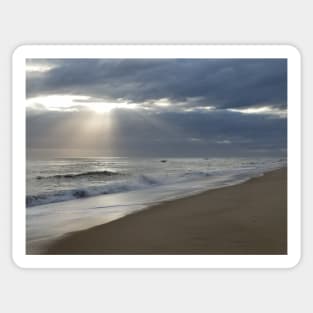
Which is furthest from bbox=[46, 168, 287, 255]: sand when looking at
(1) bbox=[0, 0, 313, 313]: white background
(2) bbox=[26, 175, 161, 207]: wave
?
(2) bbox=[26, 175, 161, 207]: wave

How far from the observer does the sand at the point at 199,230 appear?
11.0 ft

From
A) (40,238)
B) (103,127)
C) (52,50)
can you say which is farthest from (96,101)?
(40,238)

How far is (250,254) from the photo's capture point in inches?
130

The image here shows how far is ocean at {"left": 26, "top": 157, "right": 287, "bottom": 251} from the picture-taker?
3.58 metres

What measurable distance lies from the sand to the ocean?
0.20 metres

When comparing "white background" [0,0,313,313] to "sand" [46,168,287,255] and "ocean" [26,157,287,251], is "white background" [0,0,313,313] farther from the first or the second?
"ocean" [26,157,287,251]

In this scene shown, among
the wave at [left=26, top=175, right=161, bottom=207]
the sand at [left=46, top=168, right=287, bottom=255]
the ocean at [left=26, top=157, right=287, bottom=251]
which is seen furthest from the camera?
the wave at [left=26, top=175, right=161, bottom=207]
